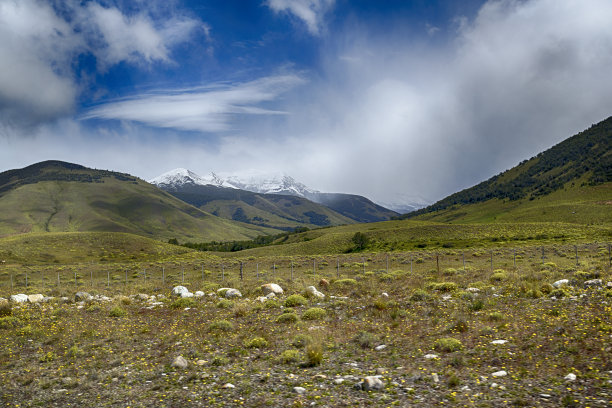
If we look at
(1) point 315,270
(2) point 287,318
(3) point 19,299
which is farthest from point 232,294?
(1) point 315,270

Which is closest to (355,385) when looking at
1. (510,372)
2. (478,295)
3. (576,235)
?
(510,372)

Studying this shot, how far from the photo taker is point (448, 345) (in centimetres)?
1296

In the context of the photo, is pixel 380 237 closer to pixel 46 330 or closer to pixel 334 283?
pixel 334 283

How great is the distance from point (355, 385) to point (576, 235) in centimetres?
10860

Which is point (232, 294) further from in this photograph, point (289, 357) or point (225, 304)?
point (289, 357)

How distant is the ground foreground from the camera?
10016mm

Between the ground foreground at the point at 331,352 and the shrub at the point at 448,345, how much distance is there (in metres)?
0.04

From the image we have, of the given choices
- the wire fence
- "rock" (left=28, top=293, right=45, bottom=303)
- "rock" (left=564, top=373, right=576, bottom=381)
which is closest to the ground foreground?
"rock" (left=564, top=373, right=576, bottom=381)

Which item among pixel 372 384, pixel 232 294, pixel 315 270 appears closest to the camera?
pixel 372 384

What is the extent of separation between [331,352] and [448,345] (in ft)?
15.2

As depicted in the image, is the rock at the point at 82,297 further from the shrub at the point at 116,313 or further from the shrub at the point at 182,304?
the shrub at the point at 182,304

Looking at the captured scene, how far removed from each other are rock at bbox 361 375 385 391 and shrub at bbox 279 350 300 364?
3.65 meters

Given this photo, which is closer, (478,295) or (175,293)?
(478,295)

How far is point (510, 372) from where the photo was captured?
10.6 meters
